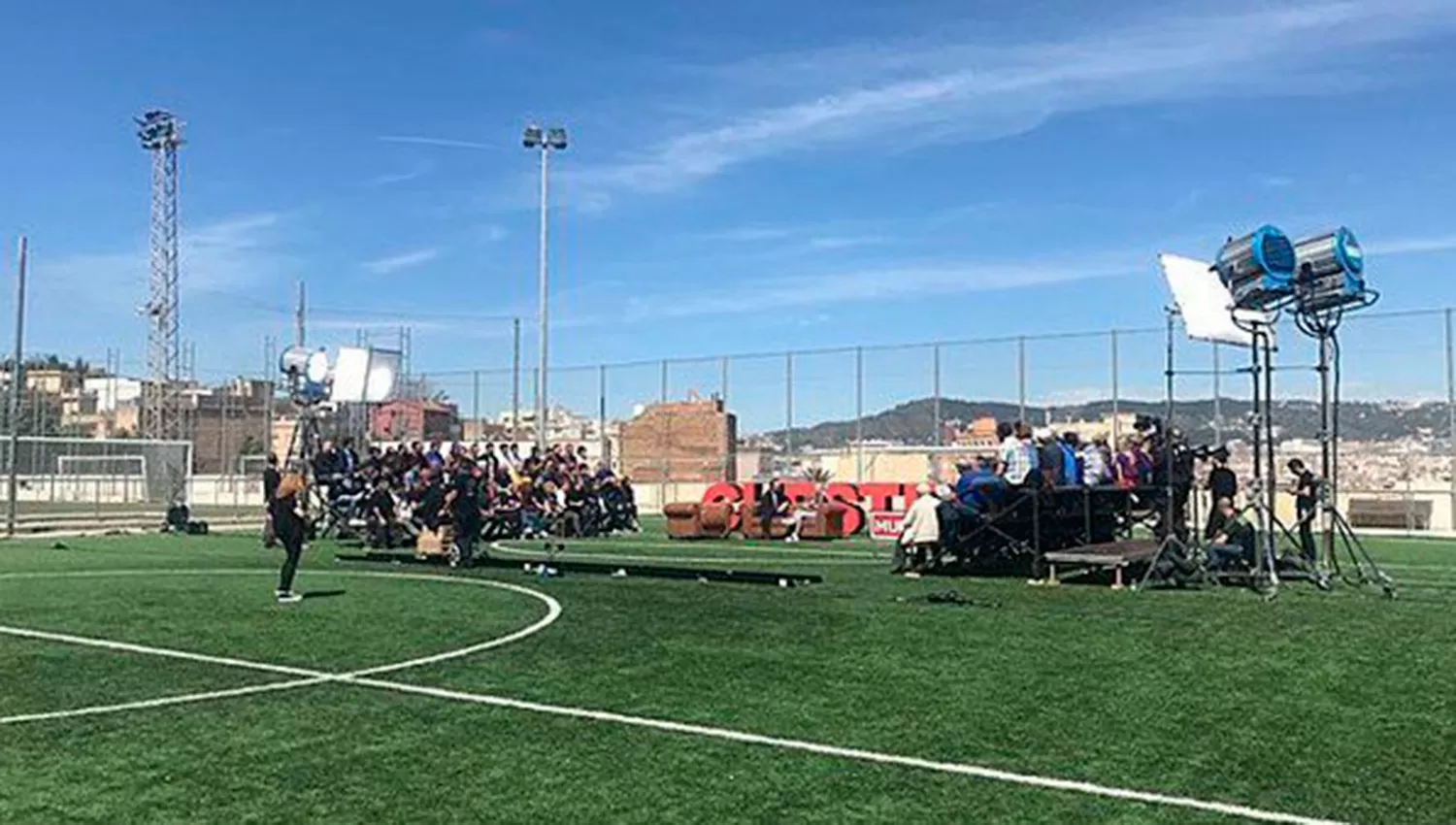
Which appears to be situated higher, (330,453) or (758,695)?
(330,453)

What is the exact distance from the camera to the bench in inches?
1198

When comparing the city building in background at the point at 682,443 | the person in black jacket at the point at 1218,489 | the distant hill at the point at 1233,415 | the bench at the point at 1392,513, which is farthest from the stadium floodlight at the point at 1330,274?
the city building in background at the point at 682,443

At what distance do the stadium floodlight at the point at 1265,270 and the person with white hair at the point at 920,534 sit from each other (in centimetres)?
486

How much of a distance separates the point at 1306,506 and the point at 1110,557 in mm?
4260

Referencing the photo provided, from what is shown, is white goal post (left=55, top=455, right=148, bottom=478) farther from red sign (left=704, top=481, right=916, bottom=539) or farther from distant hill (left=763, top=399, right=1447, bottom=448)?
distant hill (left=763, top=399, right=1447, bottom=448)

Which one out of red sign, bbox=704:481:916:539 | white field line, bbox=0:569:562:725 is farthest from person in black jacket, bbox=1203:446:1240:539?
red sign, bbox=704:481:916:539

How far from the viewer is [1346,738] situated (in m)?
7.77

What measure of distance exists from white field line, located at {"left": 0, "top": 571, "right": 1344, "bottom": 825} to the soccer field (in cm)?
3

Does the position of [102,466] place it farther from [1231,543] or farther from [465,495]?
[1231,543]

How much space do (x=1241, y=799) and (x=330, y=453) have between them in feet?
77.4

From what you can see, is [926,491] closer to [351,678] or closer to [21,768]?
[351,678]

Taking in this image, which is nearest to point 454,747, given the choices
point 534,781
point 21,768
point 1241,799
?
point 534,781

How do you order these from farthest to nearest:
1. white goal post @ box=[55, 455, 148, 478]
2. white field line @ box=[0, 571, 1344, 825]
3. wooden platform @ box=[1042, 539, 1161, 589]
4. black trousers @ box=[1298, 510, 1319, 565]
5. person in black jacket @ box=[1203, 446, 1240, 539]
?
white goal post @ box=[55, 455, 148, 478], person in black jacket @ box=[1203, 446, 1240, 539], black trousers @ box=[1298, 510, 1319, 565], wooden platform @ box=[1042, 539, 1161, 589], white field line @ box=[0, 571, 1344, 825]

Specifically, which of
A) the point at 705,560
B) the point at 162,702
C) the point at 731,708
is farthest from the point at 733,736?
the point at 705,560
